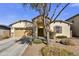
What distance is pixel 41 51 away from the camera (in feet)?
27.5

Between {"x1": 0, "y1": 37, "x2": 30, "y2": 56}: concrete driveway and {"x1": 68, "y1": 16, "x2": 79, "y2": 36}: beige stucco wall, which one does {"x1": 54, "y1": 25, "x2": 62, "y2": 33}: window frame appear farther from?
{"x1": 0, "y1": 37, "x2": 30, "y2": 56}: concrete driveway

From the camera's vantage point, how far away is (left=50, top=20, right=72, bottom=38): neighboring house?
28.2 ft

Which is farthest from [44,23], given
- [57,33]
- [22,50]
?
[22,50]

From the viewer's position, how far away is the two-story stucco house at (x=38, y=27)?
855 centimetres

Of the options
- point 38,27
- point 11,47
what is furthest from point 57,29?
point 11,47

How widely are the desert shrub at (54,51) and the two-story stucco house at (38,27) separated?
1.62 feet

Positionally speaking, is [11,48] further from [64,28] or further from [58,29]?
[64,28]

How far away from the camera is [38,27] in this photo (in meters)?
8.57

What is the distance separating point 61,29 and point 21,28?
4.48 ft

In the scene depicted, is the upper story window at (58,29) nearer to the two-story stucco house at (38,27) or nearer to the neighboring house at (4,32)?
the two-story stucco house at (38,27)

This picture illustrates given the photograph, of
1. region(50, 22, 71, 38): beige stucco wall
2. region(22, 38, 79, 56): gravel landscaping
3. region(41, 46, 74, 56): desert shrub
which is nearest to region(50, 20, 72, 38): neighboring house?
region(50, 22, 71, 38): beige stucco wall

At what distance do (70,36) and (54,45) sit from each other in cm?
61

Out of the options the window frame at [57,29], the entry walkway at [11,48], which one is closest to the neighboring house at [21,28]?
the entry walkway at [11,48]

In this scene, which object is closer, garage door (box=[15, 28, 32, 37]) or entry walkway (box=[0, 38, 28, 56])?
entry walkway (box=[0, 38, 28, 56])
